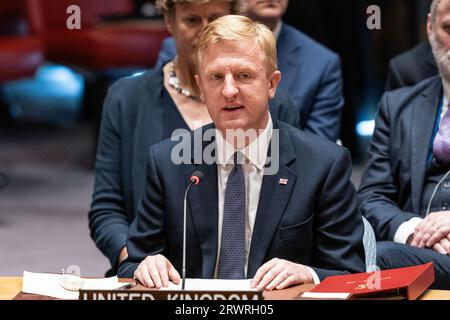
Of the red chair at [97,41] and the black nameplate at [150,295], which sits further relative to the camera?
the red chair at [97,41]

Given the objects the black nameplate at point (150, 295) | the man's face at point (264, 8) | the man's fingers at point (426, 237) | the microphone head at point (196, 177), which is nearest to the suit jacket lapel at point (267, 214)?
the microphone head at point (196, 177)

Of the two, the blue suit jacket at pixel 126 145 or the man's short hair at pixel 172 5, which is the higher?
the man's short hair at pixel 172 5

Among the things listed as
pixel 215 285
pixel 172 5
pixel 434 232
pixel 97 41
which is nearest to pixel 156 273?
pixel 215 285

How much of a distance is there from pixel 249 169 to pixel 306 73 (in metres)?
1.44

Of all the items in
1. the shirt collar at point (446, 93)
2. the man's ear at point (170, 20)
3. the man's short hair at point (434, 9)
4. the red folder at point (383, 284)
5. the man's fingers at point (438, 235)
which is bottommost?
the man's fingers at point (438, 235)

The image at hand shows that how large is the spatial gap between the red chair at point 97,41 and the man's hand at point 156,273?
4.99 metres

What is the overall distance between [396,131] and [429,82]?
23cm

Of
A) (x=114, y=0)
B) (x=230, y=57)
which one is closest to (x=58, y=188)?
(x=114, y=0)

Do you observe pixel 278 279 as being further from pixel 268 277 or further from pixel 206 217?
pixel 206 217

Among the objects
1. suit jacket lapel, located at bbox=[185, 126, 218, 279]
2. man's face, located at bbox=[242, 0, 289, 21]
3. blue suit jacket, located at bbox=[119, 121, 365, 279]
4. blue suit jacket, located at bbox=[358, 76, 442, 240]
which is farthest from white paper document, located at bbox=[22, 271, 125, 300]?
man's face, located at bbox=[242, 0, 289, 21]

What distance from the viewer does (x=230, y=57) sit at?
2865 mm

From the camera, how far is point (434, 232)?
3.40 meters

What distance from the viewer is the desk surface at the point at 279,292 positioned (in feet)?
8.49

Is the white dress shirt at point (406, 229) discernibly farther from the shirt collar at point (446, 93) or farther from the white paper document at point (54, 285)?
the white paper document at point (54, 285)
